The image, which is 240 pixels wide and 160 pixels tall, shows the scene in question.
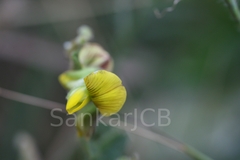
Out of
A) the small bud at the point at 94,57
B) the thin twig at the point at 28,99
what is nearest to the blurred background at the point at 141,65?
the thin twig at the point at 28,99

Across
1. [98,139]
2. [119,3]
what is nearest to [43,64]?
[119,3]

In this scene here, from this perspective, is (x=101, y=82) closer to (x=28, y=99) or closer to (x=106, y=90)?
(x=106, y=90)

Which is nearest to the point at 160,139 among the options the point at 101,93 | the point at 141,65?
the point at 101,93

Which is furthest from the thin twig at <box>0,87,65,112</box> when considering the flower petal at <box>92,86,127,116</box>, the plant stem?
the plant stem

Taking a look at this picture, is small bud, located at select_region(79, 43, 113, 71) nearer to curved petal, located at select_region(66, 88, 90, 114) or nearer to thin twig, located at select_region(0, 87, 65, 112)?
curved petal, located at select_region(66, 88, 90, 114)

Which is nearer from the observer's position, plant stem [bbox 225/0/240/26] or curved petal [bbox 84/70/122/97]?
curved petal [bbox 84/70/122/97]

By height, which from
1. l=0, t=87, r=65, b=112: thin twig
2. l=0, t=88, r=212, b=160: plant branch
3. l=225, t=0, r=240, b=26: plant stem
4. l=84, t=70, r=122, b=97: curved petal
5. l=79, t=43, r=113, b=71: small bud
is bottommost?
l=0, t=87, r=65, b=112: thin twig

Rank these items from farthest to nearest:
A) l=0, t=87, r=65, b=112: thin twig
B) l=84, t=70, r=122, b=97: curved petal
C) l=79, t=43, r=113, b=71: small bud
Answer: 1. l=0, t=87, r=65, b=112: thin twig
2. l=79, t=43, r=113, b=71: small bud
3. l=84, t=70, r=122, b=97: curved petal
